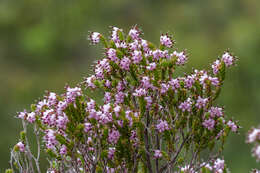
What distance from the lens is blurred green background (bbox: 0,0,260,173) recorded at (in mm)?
22953

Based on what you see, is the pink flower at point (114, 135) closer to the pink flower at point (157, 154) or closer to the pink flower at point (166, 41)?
the pink flower at point (157, 154)

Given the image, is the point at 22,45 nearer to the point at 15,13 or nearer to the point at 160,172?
the point at 15,13

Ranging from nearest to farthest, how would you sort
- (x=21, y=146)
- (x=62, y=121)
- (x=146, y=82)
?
(x=62, y=121), (x=146, y=82), (x=21, y=146)

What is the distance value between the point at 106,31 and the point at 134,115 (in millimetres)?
19255

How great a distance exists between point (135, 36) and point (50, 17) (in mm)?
22828

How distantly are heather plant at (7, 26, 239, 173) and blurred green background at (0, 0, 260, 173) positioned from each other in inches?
703

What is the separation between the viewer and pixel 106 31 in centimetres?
2264

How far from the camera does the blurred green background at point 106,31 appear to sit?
75.3 ft

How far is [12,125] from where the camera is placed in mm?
19125

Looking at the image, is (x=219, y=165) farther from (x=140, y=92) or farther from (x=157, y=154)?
(x=140, y=92)

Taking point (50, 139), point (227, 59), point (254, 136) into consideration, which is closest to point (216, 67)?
point (227, 59)

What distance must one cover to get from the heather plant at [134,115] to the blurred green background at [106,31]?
58.5 ft

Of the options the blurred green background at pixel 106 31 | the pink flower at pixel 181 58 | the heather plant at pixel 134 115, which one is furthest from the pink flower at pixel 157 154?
the blurred green background at pixel 106 31

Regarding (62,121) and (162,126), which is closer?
(62,121)
